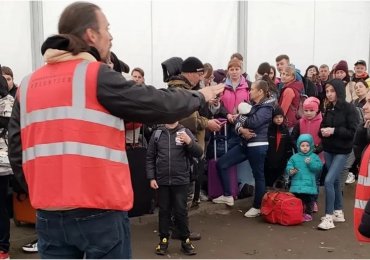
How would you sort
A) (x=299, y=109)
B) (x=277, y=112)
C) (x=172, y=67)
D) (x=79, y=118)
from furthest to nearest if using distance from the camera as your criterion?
(x=299, y=109) → (x=277, y=112) → (x=172, y=67) → (x=79, y=118)

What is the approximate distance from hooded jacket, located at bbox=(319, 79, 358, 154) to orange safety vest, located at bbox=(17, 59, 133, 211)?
440 cm

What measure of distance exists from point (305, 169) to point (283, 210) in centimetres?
64

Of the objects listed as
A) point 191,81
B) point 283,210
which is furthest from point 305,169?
point 191,81

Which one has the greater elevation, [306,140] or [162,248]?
[306,140]

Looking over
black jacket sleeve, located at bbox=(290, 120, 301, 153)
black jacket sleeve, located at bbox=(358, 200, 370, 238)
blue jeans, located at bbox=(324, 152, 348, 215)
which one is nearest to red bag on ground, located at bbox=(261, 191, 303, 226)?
blue jeans, located at bbox=(324, 152, 348, 215)

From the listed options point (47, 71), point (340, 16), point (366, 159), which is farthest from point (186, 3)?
point (47, 71)

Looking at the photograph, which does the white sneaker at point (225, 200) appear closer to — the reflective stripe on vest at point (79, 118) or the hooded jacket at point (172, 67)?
the hooded jacket at point (172, 67)

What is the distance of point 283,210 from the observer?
6105 mm

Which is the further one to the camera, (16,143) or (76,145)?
(16,143)

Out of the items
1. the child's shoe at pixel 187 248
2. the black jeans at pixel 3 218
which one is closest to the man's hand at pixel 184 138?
the child's shoe at pixel 187 248

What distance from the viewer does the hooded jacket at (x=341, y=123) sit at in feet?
19.6

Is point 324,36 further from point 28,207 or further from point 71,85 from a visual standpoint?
point 71,85

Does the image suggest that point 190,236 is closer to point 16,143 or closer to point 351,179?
point 16,143

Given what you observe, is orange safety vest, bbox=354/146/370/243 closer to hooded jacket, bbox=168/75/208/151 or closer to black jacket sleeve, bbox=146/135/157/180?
hooded jacket, bbox=168/75/208/151
